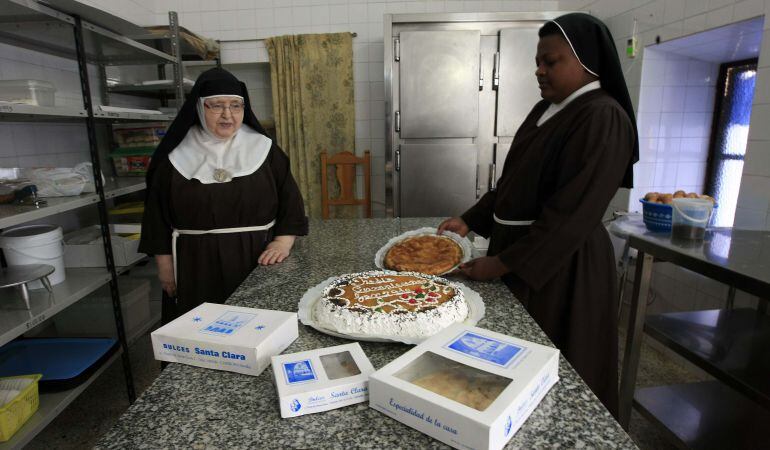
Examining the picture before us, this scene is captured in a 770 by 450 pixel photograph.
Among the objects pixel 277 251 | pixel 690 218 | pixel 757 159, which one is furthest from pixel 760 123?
pixel 277 251

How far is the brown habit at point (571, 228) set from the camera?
4.21ft

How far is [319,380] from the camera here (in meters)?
0.74

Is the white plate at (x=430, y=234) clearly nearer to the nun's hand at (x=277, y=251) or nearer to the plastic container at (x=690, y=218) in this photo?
the nun's hand at (x=277, y=251)

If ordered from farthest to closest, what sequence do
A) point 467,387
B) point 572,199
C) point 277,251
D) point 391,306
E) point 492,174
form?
point 492,174 < point 277,251 < point 572,199 < point 391,306 < point 467,387

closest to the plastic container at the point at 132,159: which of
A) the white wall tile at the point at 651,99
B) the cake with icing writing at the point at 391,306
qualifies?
the cake with icing writing at the point at 391,306

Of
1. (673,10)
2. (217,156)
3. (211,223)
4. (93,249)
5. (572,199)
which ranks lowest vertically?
(93,249)

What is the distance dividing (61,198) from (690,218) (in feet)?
8.76

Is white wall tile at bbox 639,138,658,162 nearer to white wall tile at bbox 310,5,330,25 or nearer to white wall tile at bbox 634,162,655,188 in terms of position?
white wall tile at bbox 634,162,655,188

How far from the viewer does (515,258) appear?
4.22 ft

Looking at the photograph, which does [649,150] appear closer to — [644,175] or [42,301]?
[644,175]

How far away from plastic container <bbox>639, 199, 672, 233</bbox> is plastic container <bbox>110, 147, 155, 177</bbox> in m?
2.87

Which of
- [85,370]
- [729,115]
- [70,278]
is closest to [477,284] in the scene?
[85,370]

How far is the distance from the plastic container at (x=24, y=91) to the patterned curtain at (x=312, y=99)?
2163 mm

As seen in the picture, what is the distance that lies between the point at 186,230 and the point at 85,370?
89cm
